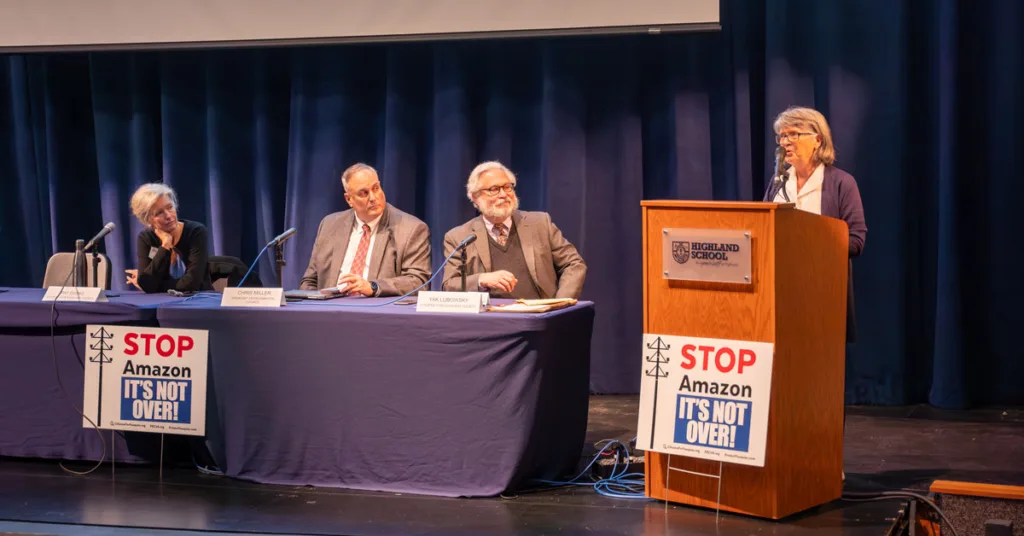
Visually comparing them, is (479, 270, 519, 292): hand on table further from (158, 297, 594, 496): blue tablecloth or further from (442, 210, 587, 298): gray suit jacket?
(158, 297, 594, 496): blue tablecloth

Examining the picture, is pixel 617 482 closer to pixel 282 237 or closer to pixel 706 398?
pixel 706 398

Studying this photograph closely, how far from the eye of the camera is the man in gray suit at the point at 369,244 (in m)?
4.58

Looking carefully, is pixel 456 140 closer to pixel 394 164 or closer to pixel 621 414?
pixel 394 164

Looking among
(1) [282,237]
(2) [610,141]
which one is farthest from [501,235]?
(2) [610,141]

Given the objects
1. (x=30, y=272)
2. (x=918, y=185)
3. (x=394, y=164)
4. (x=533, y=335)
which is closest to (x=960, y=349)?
(x=918, y=185)

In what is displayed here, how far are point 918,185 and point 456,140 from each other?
7.81ft

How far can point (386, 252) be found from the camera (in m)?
4.59

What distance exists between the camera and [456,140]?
5691mm

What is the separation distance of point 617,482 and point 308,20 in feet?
10.2

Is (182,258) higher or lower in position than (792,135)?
lower

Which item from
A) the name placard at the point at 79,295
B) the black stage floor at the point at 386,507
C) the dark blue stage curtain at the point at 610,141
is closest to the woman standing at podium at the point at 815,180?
the black stage floor at the point at 386,507

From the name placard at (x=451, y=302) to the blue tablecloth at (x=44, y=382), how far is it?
107cm

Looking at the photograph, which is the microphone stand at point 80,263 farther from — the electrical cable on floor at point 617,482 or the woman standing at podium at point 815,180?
the woman standing at podium at point 815,180

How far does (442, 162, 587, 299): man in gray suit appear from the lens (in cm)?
429
